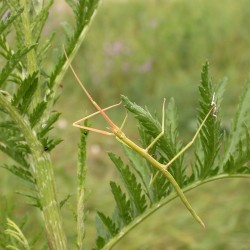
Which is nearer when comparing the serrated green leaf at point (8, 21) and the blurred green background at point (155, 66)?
the serrated green leaf at point (8, 21)

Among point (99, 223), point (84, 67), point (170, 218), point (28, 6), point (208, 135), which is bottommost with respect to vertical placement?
point (170, 218)

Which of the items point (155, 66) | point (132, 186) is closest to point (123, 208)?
point (132, 186)

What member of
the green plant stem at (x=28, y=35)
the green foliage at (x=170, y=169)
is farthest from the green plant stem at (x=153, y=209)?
the green plant stem at (x=28, y=35)

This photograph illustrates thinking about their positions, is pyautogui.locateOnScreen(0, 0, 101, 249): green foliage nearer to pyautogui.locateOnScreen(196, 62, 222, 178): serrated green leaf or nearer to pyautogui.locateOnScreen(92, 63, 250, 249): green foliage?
pyautogui.locateOnScreen(92, 63, 250, 249): green foliage

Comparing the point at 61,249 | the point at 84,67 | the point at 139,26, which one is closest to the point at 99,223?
the point at 61,249

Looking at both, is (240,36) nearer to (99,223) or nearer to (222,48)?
(222,48)

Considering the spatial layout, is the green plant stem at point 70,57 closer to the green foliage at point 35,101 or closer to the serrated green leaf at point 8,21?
the green foliage at point 35,101
